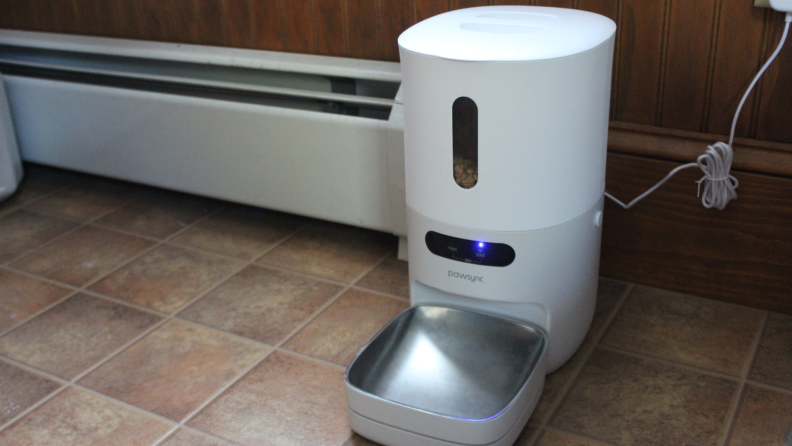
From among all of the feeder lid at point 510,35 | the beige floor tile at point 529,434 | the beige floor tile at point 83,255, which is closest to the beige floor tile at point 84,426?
the beige floor tile at point 83,255

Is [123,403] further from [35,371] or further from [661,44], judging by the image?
[661,44]

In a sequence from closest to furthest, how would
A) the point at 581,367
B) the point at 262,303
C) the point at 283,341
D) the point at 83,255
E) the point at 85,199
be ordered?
1. the point at 581,367
2. the point at 283,341
3. the point at 262,303
4. the point at 83,255
5. the point at 85,199

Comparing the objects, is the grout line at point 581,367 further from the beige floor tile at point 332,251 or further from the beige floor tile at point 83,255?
the beige floor tile at point 83,255

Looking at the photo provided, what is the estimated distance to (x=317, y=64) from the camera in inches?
57.8

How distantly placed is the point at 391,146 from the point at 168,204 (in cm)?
69

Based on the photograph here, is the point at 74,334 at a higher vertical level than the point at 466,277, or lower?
lower

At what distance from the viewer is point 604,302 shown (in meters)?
1.33

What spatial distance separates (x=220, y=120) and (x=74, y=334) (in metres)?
0.52

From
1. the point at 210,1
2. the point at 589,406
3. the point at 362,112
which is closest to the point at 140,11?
the point at 210,1

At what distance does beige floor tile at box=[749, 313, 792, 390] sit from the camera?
43.8 inches

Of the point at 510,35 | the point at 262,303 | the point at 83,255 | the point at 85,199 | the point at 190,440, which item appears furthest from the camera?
the point at 85,199

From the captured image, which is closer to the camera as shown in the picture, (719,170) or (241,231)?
(719,170)

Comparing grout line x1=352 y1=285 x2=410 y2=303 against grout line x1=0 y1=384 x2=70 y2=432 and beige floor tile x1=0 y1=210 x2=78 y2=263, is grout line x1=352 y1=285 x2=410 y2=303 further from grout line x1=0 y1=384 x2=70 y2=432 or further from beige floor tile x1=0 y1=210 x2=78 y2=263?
beige floor tile x1=0 y1=210 x2=78 y2=263

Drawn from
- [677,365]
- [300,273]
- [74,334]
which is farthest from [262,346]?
[677,365]
